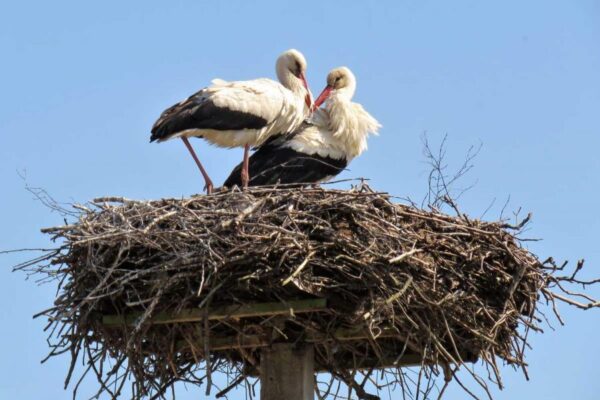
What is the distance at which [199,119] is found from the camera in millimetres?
9984

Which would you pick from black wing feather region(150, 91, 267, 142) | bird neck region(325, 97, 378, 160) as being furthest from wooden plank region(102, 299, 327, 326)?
bird neck region(325, 97, 378, 160)

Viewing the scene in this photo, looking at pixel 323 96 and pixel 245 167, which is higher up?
pixel 323 96

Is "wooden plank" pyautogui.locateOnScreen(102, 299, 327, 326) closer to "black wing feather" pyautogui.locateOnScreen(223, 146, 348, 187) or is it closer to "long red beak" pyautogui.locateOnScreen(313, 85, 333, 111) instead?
"black wing feather" pyautogui.locateOnScreen(223, 146, 348, 187)

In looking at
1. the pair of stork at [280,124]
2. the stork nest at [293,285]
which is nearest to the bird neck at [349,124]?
the pair of stork at [280,124]

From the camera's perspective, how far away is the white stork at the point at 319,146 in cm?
1075

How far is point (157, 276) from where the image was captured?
299 inches

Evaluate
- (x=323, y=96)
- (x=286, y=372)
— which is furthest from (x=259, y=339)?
(x=323, y=96)

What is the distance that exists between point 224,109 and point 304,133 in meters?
Result: 1.09

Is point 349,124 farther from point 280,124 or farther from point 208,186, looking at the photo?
point 208,186

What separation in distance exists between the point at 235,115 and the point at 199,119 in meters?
0.33

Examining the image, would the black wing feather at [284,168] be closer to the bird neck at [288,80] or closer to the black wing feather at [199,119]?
the black wing feather at [199,119]

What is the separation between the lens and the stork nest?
7.53 m

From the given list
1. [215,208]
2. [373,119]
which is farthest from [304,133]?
[215,208]

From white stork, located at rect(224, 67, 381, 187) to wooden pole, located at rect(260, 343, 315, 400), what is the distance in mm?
2654
